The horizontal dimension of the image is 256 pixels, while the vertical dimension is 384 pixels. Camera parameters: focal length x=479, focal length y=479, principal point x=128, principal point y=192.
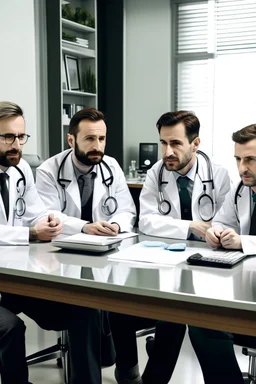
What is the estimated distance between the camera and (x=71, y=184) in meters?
2.39

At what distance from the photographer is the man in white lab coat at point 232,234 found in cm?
150

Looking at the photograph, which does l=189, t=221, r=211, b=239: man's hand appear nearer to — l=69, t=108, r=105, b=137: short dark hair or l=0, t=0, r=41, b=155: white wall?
l=69, t=108, r=105, b=137: short dark hair

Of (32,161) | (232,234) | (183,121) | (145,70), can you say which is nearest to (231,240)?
(232,234)

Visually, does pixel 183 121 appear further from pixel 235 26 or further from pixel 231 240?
pixel 235 26

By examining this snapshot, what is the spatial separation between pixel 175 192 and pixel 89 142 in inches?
19.6

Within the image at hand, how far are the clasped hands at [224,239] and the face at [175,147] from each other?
0.55 metres

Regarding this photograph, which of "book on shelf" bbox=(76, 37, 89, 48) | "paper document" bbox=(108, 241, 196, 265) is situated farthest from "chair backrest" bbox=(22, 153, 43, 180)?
"book on shelf" bbox=(76, 37, 89, 48)

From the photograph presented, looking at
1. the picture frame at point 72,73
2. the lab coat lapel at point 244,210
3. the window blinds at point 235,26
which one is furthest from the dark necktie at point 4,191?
the window blinds at point 235,26

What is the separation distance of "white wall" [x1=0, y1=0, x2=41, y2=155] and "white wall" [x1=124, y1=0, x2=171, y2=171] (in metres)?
1.84

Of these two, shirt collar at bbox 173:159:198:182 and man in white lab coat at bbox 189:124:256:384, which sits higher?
shirt collar at bbox 173:159:198:182

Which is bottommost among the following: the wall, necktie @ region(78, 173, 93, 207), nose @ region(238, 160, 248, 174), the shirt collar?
necktie @ region(78, 173, 93, 207)

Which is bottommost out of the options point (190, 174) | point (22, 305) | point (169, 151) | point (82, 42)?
point (22, 305)

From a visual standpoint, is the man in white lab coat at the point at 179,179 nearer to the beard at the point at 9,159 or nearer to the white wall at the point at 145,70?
the beard at the point at 9,159

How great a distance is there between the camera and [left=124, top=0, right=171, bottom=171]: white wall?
5.08 m
